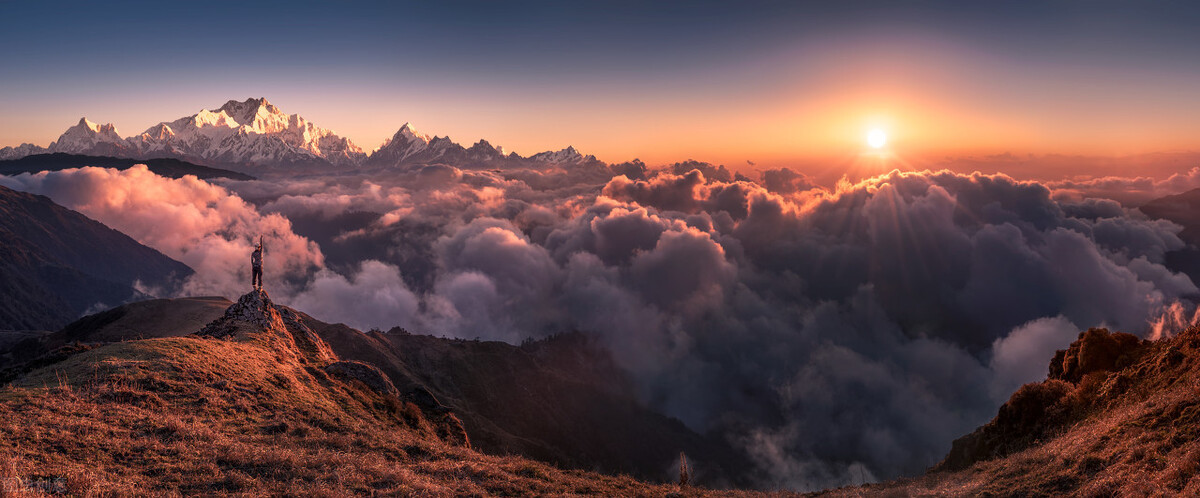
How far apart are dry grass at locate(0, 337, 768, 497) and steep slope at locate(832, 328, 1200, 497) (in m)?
13.8

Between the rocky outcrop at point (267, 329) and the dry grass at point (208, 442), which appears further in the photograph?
the rocky outcrop at point (267, 329)

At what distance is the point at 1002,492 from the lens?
19.2 m

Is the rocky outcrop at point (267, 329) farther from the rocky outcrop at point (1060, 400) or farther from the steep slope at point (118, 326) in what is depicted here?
the steep slope at point (118, 326)

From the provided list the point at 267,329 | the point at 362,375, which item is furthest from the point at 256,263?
the point at 362,375

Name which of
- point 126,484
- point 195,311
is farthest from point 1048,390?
point 195,311

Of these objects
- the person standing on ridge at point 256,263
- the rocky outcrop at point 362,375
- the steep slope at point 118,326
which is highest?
the person standing on ridge at point 256,263

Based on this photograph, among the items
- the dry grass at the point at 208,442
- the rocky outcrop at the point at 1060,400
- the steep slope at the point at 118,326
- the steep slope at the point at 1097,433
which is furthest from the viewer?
the steep slope at the point at 118,326

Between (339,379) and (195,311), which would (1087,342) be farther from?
(195,311)

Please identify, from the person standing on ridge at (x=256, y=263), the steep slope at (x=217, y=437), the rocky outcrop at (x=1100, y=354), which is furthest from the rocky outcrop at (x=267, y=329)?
the rocky outcrop at (x=1100, y=354)

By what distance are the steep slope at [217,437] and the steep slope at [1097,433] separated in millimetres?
14639

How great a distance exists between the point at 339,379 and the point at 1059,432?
47.0 metres

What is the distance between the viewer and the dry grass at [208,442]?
613 inches

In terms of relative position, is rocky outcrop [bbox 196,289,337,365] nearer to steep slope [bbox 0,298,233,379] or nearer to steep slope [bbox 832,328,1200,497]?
steep slope [bbox 832,328,1200,497]

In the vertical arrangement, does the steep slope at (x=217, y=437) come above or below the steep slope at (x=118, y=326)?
above
